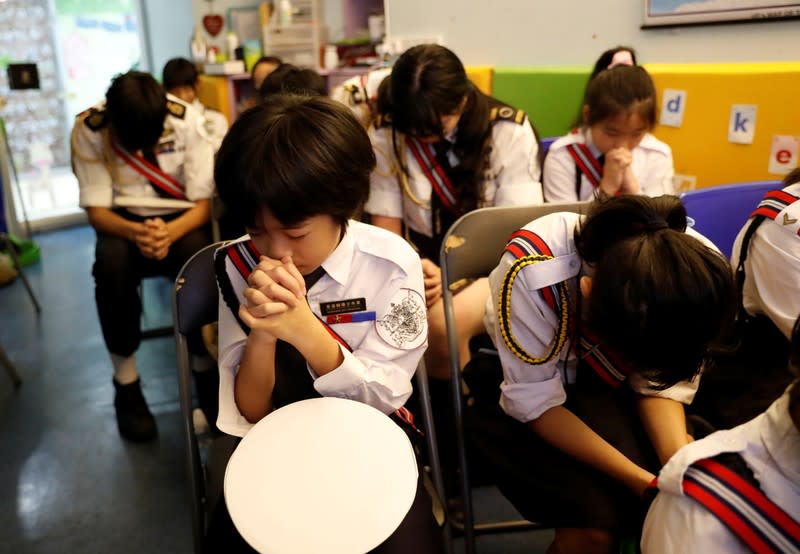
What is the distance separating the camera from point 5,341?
298cm

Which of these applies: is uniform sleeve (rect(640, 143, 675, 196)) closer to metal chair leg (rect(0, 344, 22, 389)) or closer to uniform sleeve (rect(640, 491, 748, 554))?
uniform sleeve (rect(640, 491, 748, 554))

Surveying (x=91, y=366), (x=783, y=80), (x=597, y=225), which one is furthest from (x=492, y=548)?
(x=91, y=366)

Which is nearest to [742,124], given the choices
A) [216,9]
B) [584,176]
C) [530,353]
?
[584,176]

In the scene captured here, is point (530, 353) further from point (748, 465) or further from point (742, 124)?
point (742, 124)

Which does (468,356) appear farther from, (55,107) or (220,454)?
(55,107)

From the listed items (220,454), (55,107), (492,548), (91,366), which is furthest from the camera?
(55,107)

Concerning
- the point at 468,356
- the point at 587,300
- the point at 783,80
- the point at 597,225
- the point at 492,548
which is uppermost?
the point at 783,80

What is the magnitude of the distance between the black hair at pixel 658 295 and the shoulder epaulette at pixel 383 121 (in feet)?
3.58

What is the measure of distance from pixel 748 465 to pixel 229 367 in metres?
0.85

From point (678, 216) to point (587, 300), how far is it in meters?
0.20

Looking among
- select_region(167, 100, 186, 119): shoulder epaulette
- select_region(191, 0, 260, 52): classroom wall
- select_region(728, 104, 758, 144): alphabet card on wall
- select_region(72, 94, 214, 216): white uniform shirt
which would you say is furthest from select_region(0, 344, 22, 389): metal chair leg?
select_region(191, 0, 260, 52): classroom wall

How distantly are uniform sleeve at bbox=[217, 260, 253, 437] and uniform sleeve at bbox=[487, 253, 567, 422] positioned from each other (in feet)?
1.55

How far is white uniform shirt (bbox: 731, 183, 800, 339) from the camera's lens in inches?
47.3

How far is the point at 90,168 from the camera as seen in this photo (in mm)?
2271
